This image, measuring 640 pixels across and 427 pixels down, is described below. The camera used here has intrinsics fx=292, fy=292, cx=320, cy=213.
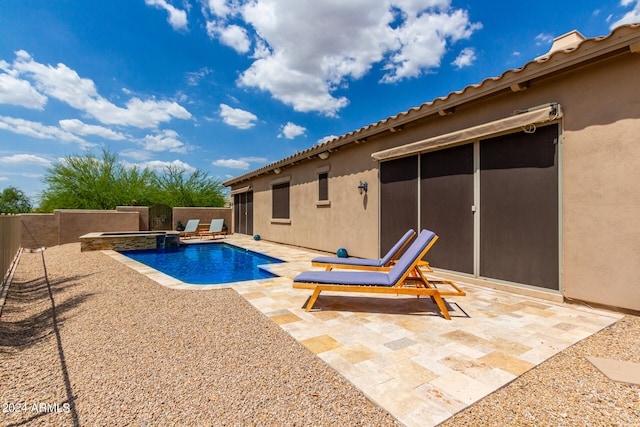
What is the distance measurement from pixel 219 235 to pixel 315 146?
12231 millimetres

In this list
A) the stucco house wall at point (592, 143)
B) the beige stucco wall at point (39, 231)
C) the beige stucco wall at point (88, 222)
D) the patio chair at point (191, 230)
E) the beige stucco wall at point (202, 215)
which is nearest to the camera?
the stucco house wall at point (592, 143)

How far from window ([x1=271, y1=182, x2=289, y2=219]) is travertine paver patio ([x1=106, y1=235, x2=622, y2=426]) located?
8.77 m

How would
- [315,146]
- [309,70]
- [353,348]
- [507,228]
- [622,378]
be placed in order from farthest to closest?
[309,70]
[315,146]
[507,228]
[353,348]
[622,378]

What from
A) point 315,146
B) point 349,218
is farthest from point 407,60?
point 349,218

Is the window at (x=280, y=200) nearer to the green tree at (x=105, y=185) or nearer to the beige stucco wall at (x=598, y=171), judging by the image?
the beige stucco wall at (x=598, y=171)

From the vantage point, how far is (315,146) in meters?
11.2

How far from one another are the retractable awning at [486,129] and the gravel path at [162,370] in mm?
5218

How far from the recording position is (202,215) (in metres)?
23.5

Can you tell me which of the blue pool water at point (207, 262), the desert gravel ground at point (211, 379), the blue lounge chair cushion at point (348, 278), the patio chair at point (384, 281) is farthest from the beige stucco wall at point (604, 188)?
the blue pool water at point (207, 262)

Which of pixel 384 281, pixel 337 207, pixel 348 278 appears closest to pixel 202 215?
pixel 337 207

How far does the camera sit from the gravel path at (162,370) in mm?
2174

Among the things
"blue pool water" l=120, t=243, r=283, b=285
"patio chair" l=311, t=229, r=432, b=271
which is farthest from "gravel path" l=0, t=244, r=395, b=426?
"blue pool water" l=120, t=243, r=283, b=285

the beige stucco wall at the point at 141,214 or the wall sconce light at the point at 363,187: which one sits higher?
the wall sconce light at the point at 363,187

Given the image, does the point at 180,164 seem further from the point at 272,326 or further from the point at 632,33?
the point at 632,33
